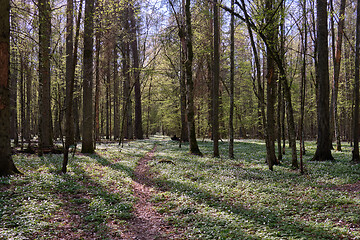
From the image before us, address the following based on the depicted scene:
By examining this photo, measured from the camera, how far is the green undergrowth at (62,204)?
16.6ft

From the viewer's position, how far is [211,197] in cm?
753

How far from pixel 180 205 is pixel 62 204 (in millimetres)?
3456

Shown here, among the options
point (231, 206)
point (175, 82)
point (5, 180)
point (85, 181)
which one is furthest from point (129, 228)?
point (175, 82)

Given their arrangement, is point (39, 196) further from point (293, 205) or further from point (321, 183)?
point (321, 183)

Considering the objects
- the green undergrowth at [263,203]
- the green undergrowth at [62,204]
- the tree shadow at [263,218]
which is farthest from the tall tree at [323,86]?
the green undergrowth at [62,204]

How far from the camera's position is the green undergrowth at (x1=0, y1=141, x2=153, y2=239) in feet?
16.6

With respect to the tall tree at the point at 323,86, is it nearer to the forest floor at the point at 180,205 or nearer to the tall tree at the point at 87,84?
the forest floor at the point at 180,205

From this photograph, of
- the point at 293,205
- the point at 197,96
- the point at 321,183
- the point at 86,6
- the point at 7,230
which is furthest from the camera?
the point at 197,96

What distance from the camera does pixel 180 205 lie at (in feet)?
22.4

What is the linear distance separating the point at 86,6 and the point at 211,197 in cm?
1471

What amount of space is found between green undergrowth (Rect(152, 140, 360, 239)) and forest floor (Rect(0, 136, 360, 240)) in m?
0.02

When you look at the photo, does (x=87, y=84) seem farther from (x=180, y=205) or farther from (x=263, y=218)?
(x=263, y=218)

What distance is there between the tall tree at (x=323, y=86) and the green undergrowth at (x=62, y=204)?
444 inches

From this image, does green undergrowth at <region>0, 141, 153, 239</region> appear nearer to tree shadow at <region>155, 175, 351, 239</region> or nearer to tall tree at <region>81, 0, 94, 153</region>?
tree shadow at <region>155, 175, 351, 239</region>
